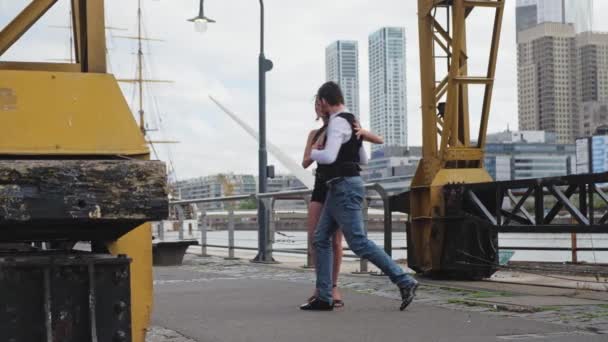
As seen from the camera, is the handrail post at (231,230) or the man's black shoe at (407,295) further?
the handrail post at (231,230)

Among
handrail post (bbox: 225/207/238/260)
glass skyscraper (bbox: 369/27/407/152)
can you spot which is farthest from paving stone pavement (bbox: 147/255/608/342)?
glass skyscraper (bbox: 369/27/407/152)

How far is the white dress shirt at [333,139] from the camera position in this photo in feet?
21.8

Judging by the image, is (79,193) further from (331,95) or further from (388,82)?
(388,82)

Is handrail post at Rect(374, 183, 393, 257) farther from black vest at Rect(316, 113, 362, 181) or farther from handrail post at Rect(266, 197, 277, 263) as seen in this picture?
handrail post at Rect(266, 197, 277, 263)

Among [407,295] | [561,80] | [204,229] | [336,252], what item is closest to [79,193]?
[407,295]

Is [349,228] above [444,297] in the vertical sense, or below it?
above

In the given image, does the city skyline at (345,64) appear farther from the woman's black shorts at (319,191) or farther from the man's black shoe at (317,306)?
the man's black shoe at (317,306)

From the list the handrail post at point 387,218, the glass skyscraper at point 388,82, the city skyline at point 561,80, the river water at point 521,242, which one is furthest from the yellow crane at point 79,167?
the glass skyscraper at point 388,82

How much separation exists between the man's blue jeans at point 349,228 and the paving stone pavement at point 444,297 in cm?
65

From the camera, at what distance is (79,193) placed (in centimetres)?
250

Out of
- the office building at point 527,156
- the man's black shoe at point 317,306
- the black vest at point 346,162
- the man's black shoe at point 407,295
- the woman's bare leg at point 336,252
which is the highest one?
the office building at point 527,156

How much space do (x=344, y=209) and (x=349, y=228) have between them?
15 centimetres

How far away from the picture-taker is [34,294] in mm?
2717

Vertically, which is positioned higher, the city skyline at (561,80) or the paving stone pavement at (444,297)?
the city skyline at (561,80)
